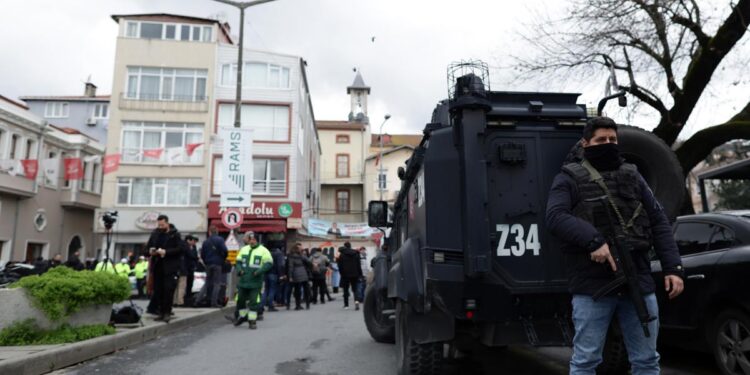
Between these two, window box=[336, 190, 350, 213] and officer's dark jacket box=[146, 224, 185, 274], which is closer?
officer's dark jacket box=[146, 224, 185, 274]

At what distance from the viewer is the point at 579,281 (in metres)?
2.87

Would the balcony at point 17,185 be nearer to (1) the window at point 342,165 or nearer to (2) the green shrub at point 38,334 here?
(2) the green shrub at point 38,334

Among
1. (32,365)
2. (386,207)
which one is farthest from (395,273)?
(32,365)

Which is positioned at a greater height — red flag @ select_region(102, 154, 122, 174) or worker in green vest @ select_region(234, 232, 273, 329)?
red flag @ select_region(102, 154, 122, 174)

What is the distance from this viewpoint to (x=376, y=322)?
→ 24.8 ft

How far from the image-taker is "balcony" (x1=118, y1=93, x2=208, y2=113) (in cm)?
2966

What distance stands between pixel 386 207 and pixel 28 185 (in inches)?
1122

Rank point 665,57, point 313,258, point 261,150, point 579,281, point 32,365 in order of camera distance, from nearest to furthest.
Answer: point 579,281 < point 32,365 < point 665,57 < point 313,258 < point 261,150

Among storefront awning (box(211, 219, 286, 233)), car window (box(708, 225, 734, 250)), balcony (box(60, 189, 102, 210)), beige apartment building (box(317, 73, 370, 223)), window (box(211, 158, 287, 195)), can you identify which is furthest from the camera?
beige apartment building (box(317, 73, 370, 223))

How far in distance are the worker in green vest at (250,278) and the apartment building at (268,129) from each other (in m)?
19.5

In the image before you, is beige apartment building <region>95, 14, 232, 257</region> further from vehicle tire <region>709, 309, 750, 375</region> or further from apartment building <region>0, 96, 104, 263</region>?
vehicle tire <region>709, 309, 750, 375</region>

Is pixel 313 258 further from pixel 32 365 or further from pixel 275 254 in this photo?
pixel 32 365

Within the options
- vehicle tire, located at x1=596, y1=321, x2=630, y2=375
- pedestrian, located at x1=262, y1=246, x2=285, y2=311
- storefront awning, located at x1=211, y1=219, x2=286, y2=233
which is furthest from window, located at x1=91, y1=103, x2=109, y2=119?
vehicle tire, located at x1=596, y1=321, x2=630, y2=375

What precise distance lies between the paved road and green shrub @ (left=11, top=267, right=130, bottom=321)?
777 millimetres
